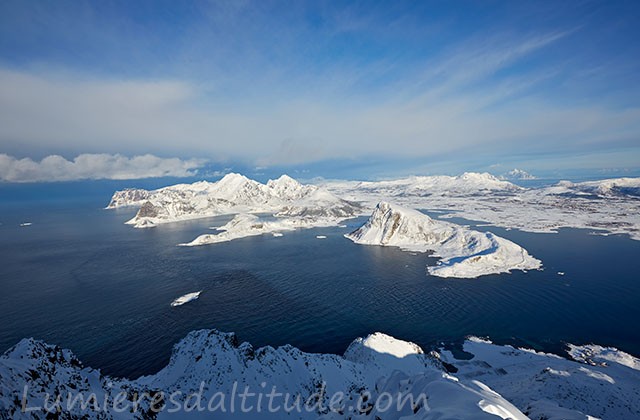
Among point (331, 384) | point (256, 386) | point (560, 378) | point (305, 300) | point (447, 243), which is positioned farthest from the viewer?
point (447, 243)

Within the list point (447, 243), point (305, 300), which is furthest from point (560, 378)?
point (447, 243)

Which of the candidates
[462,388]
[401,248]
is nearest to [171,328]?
[462,388]

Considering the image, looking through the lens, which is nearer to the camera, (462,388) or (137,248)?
(462,388)

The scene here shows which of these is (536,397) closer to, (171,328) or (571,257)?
(171,328)

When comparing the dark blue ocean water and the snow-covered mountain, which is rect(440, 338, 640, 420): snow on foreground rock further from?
the dark blue ocean water

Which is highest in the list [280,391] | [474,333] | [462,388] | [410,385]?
[462,388]

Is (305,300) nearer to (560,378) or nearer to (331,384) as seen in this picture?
(331,384)
